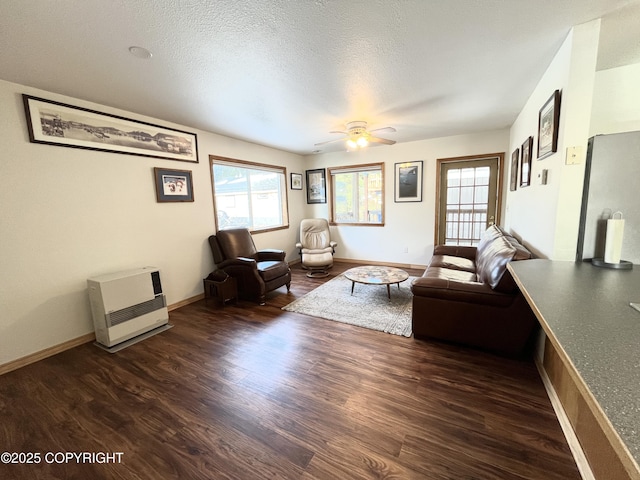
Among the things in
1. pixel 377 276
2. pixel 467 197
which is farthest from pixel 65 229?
pixel 467 197

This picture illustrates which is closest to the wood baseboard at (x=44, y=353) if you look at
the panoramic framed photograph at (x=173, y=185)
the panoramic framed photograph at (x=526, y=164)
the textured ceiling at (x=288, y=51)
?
the panoramic framed photograph at (x=173, y=185)

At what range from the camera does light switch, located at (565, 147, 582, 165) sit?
Result: 174cm

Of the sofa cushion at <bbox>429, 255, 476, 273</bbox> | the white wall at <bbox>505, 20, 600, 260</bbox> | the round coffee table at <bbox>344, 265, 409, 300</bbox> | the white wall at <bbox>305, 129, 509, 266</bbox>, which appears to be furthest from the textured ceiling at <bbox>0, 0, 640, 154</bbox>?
the round coffee table at <bbox>344, 265, 409, 300</bbox>

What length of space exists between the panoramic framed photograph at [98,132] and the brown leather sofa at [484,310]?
340 centimetres

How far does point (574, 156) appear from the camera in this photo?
1.75m

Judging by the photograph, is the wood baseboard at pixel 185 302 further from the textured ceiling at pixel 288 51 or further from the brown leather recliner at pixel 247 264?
the textured ceiling at pixel 288 51

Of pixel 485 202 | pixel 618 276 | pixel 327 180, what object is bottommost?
pixel 618 276

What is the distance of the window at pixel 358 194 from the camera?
5328 millimetres

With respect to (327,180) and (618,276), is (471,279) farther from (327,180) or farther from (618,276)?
(327,180)

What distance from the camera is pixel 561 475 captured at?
126 centimetres

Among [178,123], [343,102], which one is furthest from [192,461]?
[178,123]

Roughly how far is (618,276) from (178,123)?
4.43 meters

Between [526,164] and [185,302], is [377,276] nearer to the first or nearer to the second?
[526,164]

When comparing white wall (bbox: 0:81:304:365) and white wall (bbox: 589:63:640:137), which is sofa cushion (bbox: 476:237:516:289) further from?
white wall (bbox: 0:81:304:365)
